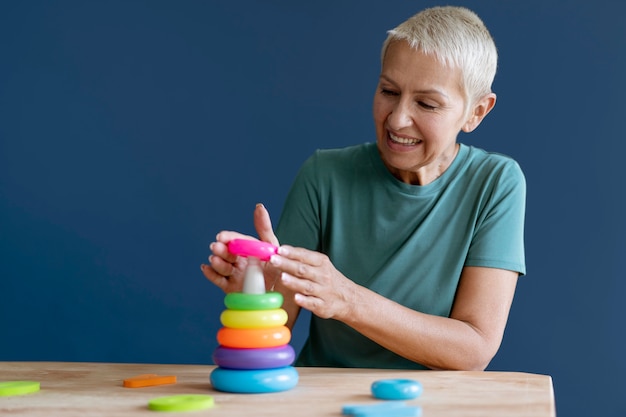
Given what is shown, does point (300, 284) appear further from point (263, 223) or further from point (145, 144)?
point (145, 144)

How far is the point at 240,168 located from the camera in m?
3.23

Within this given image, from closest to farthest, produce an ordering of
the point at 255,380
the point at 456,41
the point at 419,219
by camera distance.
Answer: the point at 255,380, the point at 456,41, the point at 419,219

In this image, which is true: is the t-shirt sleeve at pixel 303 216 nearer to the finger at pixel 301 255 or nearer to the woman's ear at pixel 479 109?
the woman's ear at pixel 479 109

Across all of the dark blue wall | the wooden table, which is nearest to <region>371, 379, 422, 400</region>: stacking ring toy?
the wooden table

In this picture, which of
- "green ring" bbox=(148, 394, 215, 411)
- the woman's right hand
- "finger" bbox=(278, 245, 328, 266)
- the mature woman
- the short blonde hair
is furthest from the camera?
the short blonde hair

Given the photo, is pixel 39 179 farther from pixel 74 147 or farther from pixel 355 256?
pixel 355 256

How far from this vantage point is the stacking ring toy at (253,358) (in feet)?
4.61

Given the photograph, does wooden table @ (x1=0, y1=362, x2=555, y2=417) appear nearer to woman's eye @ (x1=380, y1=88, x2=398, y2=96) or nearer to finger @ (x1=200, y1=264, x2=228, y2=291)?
finger @ (x1=200, y1=264, x2=228, y2=291)

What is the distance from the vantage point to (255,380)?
1.40 metres

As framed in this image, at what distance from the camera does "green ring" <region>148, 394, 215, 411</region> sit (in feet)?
4.25

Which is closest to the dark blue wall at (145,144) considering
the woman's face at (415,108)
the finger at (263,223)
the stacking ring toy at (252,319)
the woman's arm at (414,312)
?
the woman's face at (415,108)

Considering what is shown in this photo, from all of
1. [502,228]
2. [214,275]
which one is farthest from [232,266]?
[502,228]

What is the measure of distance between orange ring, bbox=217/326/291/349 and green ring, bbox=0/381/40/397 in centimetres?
33

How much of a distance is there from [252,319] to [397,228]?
2.30 ft
